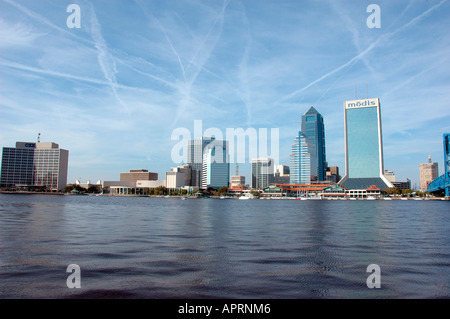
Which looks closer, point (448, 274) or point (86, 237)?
point (448, 274)

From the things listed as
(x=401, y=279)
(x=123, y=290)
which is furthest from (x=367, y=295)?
(x=123, y=290)

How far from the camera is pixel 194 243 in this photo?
24562 millimetres

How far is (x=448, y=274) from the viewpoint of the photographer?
53.1 feet

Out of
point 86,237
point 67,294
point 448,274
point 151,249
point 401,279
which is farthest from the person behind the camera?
point 86,237

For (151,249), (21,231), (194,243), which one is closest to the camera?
(151,249)

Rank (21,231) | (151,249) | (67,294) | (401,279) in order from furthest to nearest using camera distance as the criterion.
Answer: (21,231)
(151,249)
(401,279)
(67,294)

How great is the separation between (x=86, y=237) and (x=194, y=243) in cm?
882
